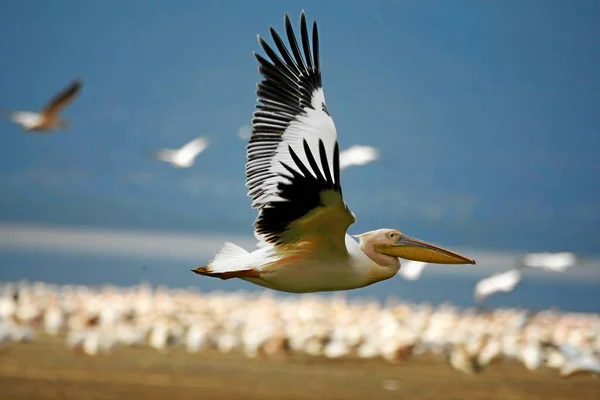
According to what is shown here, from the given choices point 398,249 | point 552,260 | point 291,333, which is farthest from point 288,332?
point 398,249

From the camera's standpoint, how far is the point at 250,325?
15.8 metres

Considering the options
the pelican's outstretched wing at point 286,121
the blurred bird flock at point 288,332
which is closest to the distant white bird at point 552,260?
the blurred bird flock at point 288,332

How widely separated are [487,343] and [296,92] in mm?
8739

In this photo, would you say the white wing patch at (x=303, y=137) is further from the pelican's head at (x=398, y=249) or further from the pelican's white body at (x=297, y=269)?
the pelican's white body at (x=297, y=269)

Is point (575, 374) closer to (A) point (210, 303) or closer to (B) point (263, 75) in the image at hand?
(B) point (263, 75)

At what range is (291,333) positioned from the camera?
14.7 metres

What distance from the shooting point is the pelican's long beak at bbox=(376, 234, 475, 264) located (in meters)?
6.17

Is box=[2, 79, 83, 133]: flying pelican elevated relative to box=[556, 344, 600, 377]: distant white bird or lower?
elevated

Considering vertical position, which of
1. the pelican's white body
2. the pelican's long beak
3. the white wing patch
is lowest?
the pelican's white body

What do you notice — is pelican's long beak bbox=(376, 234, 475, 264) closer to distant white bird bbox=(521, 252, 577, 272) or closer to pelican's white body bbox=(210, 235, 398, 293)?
pelican's white body bbox=(210, 235, 398, 293)

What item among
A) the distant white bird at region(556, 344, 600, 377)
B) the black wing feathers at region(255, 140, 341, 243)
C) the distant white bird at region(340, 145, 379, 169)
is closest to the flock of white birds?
the distant white bird at region(556, 344, 600, 377)

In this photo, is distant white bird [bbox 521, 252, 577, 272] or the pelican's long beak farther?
distant white bird [bbox 521, 252, 577, 272]

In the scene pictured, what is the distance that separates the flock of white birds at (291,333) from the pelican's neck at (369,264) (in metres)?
7.32

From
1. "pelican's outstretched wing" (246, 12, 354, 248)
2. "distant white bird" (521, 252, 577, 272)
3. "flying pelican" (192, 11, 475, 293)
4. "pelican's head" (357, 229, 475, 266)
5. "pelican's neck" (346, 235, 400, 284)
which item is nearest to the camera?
"flying pelican" (192, 11, 475, 293)
